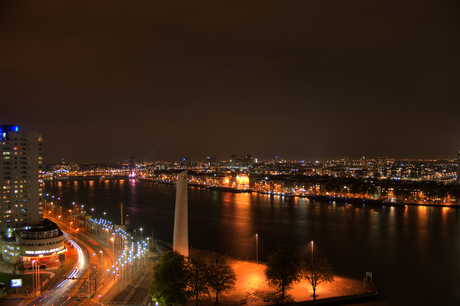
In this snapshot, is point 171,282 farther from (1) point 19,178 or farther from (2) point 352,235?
(1) point 19,178

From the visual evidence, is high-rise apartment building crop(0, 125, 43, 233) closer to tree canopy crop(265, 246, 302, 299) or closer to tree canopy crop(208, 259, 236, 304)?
tree canopy crop(208, 259, 236, 304)

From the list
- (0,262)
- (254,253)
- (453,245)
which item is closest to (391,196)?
(453,245)

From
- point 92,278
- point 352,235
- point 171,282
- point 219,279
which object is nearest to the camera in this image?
point 171,282

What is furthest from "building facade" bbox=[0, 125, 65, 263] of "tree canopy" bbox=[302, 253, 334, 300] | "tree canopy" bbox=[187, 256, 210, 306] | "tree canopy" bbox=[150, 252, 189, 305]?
"tree canopy" bbox=[302, 253, 334, 300]

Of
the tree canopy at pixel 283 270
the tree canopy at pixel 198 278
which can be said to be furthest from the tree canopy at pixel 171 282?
the tree canopy at pixel 283 270

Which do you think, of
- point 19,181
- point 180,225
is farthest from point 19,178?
point 180,225
